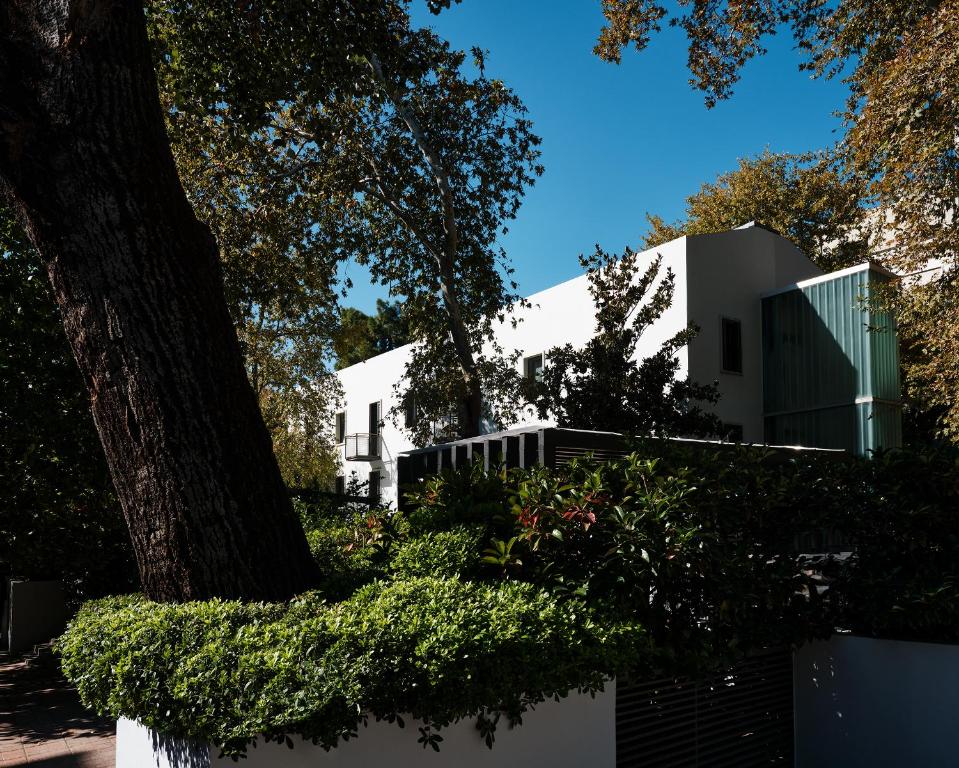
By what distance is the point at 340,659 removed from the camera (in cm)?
379

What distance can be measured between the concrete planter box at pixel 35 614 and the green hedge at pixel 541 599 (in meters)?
7.61

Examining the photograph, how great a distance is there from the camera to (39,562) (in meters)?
10.9

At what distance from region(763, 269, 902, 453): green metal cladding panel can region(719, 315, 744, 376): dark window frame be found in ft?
2.90

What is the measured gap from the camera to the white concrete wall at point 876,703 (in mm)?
5609

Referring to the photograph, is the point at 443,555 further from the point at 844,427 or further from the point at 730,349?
the point at 730,349

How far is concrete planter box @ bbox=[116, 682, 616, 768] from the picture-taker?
3877 mm

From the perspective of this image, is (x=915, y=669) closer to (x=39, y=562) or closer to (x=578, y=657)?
(x=578, y=657)

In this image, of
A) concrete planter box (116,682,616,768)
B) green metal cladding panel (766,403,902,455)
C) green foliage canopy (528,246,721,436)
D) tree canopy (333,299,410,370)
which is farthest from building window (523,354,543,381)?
concrete planter box (116,682,616,768)

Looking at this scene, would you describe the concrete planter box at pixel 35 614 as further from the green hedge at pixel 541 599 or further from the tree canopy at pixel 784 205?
the tree canopy at pixel 784 205

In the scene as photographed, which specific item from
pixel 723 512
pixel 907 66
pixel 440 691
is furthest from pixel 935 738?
pixel 907 66

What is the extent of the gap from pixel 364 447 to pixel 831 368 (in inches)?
697

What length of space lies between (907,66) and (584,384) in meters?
6.97

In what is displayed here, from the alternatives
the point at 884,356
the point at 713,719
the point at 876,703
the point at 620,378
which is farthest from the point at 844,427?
the point at 713,719

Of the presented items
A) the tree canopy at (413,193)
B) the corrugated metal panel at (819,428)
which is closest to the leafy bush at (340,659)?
the tree canopy at (413,193)
